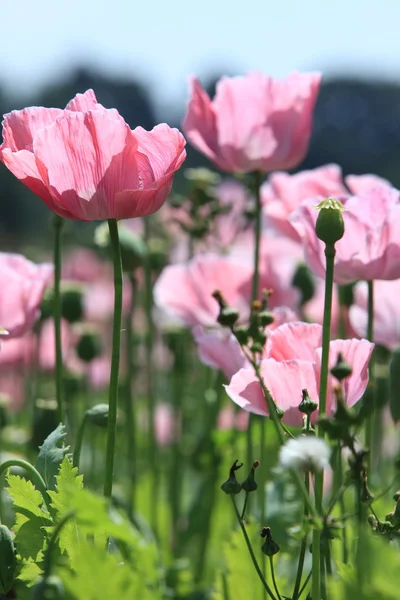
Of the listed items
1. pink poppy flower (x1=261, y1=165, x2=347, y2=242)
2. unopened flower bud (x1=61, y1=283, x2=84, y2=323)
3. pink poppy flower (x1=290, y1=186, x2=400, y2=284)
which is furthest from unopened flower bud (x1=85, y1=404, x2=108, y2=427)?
unopened flower bud (x1=61, y1=283, x2=84, y2=323)

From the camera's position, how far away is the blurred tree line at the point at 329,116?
16672 mm

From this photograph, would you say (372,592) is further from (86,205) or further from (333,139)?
(333,139)

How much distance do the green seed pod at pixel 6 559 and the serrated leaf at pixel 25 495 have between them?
0.02 m

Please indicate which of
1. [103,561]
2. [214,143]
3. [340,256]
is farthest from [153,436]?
[103,561]

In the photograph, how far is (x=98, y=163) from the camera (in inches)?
23.0

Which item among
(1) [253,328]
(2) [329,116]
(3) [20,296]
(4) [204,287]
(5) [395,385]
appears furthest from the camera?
(2) [329,116]

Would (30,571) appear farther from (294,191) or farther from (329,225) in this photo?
(294,191)

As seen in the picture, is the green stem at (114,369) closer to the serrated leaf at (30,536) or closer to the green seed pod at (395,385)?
the serrated leaf at (30,536)

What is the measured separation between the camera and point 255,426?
111 centimetres

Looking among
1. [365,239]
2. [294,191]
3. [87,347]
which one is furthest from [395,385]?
[87,347]

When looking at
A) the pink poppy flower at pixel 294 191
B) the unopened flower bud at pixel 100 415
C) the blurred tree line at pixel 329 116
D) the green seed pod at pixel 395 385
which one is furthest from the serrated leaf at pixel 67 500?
the blurred tree line at pixel 329 116

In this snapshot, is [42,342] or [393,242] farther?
[42,342]

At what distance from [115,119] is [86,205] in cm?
5

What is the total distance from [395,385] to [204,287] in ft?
1.35
